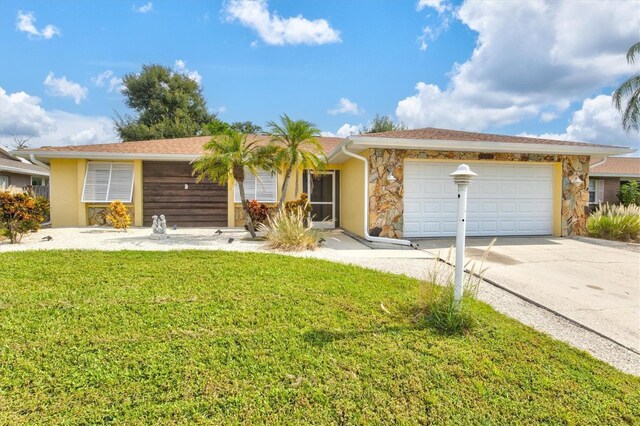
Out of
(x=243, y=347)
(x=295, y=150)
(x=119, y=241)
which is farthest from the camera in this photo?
(x=295, y=150)

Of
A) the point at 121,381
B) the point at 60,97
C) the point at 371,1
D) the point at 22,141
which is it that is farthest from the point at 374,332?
the point at 22,141

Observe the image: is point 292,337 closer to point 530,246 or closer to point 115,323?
point 115,323

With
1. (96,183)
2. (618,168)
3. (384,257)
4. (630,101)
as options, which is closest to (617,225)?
(630,101)

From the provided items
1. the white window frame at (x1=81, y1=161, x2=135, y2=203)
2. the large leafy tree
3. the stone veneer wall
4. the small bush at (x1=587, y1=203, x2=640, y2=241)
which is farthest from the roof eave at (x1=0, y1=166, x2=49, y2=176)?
the small bush at (x1=587, y1=203, x2=640, y2=241)

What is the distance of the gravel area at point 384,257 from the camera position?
350cm

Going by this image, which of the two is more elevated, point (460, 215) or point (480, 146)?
point (480, 146)

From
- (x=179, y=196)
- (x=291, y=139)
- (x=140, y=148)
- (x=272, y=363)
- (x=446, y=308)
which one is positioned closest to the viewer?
(x=272, y=363)

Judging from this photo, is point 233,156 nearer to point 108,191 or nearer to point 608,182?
point 108,191

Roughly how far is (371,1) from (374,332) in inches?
382

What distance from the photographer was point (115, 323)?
3.39m

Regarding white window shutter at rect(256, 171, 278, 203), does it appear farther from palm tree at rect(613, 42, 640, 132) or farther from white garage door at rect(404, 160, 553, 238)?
palm tree at rect(613, 42, 640, 132)

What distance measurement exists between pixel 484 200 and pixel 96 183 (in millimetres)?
13668

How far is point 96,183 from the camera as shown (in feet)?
41.1

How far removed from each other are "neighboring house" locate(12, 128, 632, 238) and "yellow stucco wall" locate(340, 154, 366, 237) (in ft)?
0.11
